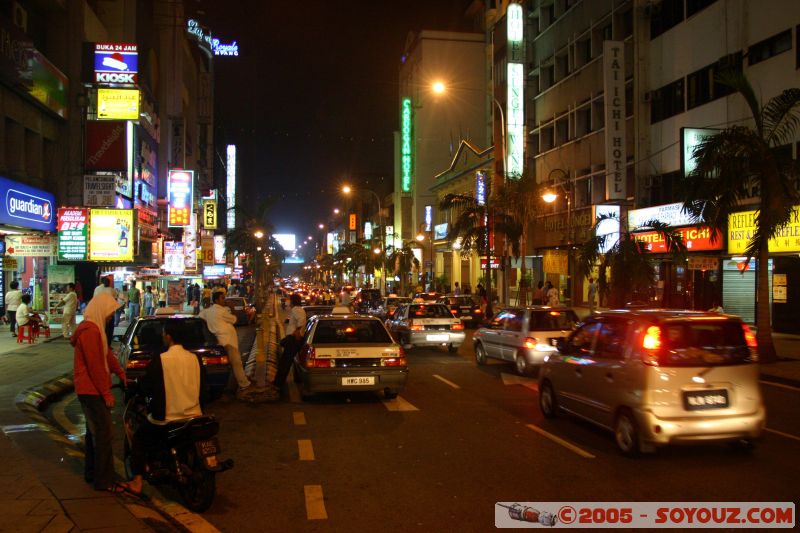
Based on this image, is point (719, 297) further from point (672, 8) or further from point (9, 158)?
point (9, 158)

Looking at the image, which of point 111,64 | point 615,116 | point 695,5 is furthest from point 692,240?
point 111,64

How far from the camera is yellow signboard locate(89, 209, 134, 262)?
24891mm

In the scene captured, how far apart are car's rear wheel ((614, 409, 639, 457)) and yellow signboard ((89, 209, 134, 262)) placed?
69.2 ft

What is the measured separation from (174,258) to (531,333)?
29894 millimetres

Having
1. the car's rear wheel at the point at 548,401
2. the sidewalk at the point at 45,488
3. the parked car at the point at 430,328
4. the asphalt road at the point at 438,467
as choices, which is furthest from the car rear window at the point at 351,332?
the parked car at the point at 430,328

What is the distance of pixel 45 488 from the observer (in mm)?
6469

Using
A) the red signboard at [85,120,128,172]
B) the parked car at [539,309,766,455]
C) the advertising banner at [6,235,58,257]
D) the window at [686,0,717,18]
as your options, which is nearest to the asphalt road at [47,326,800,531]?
the parked car at [539,309,766,455]

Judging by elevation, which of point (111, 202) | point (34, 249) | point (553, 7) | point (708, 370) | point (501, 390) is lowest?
point (501, 390)

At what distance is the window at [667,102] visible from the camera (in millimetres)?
26781

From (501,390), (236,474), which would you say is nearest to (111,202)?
(501,390)

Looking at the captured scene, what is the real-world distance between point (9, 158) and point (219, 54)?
8725 cm

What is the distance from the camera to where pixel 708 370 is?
7781 millimetres

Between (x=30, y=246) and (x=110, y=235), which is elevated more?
(x=110, y=235)

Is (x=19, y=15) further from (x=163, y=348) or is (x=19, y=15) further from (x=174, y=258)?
(x=174, y=258)
